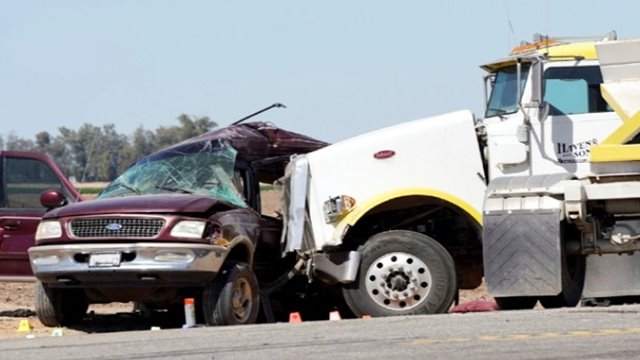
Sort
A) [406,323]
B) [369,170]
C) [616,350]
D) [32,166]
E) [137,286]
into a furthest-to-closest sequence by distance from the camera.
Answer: [32,166]
[369,170]
[137,286]
[406,323]
[616,350]

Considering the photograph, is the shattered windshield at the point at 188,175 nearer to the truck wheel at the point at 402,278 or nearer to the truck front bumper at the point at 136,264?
the truck front bumper at the point at 136,264

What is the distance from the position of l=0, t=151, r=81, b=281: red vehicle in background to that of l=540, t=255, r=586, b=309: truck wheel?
18.4ft

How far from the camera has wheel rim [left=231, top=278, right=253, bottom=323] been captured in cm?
1361

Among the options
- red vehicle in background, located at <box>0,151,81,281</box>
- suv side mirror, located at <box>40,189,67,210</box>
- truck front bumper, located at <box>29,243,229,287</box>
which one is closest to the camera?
truck front bumper, located at <box>29,243,229,287</box>

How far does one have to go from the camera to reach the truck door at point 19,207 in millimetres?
15977

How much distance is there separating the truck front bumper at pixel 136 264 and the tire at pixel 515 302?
9.14 ft

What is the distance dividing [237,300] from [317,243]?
124cm

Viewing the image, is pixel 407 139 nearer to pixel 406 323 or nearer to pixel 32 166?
pixel 406 323

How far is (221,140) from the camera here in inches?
604

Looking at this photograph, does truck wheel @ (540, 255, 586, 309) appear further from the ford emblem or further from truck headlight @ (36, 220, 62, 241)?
truck headlight @ (36, 220, 62, 241)

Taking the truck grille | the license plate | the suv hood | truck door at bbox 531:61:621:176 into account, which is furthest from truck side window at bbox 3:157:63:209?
truck door at bbox 531:61:621:176

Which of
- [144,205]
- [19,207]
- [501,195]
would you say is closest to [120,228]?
[144,205]

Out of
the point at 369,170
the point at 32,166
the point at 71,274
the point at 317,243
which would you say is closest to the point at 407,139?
the point at 369,170

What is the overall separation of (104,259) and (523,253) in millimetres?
3935
